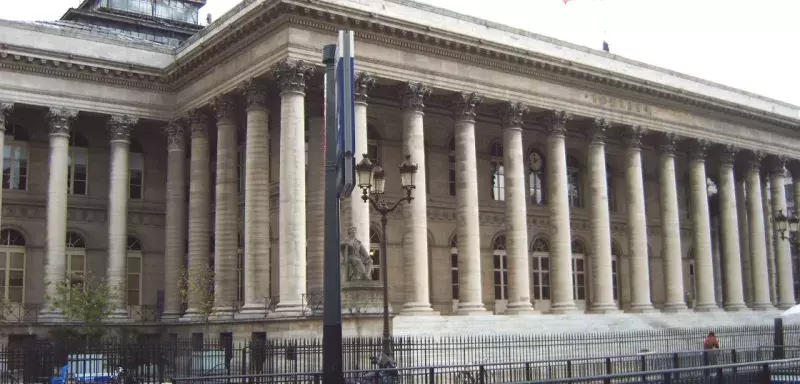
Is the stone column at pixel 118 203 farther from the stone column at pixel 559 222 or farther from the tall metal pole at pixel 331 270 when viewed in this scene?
the tall metal pole at pixel 331 270

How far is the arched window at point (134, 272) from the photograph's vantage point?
37.8 meters

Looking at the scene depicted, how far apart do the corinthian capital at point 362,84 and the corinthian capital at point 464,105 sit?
3.85 m

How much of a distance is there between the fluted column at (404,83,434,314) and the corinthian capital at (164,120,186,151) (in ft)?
30.3

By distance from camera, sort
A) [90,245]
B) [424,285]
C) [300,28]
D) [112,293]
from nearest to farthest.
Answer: [300,28] → [424,285] → [112,293] → [90,245]

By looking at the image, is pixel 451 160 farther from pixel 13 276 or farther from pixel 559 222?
pixel 13 276

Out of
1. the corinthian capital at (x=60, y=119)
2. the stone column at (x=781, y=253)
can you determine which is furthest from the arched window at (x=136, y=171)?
the stone column at (x=781, y=253)

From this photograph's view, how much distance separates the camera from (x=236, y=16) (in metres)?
33.3

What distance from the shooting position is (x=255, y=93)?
3164 cm

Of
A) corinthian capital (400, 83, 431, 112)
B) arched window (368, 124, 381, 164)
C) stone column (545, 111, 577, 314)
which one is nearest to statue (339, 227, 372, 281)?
corinthian capital (400, 83, 431, 112)

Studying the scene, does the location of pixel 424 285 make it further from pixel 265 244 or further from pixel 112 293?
pixel 112 293

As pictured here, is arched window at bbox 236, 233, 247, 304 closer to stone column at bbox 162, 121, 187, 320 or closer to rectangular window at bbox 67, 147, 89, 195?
stone column at bbox 162, 121, 187, 320

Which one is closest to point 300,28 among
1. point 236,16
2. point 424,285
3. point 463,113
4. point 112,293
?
point 236,16

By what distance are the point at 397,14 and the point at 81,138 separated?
13850mm

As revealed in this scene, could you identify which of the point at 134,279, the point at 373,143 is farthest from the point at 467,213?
the point at 134,279
